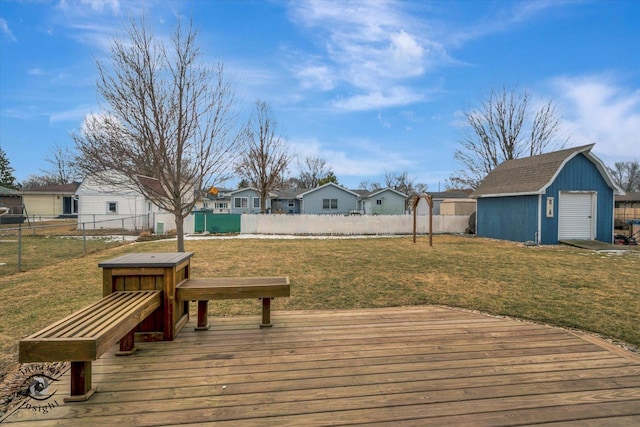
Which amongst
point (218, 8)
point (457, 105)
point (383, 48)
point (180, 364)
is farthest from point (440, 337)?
point (457, 105)

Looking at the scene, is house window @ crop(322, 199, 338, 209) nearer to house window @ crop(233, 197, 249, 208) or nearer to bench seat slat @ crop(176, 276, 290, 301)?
house window @ crop(233, 197, 249, 208)

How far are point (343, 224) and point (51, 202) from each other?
97.9 ft

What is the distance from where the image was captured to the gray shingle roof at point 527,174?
14.9 metres

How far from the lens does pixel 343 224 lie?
2112 cm

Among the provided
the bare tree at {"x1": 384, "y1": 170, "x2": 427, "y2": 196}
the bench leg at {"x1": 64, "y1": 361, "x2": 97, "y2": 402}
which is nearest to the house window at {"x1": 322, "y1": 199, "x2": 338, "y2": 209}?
the bare tree at {"x1": 384, "y1": 170, "x2": 427, "y2": 196}

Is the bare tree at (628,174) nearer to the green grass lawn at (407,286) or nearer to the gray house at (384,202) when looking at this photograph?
the gray house at (384,202)

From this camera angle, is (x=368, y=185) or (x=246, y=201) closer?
(x=246, y=201)

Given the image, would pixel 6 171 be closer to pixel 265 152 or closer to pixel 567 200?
pixel 265 152

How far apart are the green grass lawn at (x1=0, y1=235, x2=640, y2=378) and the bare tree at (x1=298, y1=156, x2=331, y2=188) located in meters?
41.4

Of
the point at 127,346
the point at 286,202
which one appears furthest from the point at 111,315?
the point at 286,202

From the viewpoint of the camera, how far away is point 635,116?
17.4 metres

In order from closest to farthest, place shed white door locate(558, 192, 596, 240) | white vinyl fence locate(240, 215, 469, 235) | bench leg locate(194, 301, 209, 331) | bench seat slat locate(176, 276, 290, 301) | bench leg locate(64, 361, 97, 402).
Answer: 1. bench leg locate(64, 361, 97, 402)
2. bench seat slat locate(176, 276, 290, 301)
3. bench leg locate(194, 301, 209, 331)
4. shed white door locate(558, 192, 596, 240)
5. white vinyl fence locate(240, 215, 469, 235)

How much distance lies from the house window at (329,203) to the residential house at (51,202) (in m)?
23.3

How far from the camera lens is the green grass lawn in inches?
182
